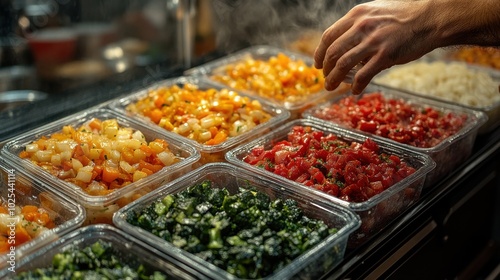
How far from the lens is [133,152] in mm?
2473

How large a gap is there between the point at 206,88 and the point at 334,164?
112 centimetres

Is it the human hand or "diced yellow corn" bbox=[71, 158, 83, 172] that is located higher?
the human hand

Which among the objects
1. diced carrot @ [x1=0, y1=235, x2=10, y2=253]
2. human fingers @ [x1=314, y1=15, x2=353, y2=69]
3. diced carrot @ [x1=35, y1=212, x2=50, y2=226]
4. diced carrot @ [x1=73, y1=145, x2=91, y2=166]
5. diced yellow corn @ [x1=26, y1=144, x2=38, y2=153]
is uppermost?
A: human fingers @ [x1=314, y1=15, x2=353, y2=69]

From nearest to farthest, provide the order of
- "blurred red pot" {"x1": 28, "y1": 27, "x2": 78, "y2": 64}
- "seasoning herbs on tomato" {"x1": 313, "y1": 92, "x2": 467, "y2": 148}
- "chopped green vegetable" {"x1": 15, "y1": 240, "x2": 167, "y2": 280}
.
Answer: "chopped green vegetable" {"x1": 15, "y1": 240, "x2": 167, "y2": 280}
"seasoning herbs on tomato" {"x1": 313, "y1": 92, "x2": 467, "y2": 148}
"blurred red pot" {"x1": 28, "y1": 27, "x2": 78, "y2": 64}

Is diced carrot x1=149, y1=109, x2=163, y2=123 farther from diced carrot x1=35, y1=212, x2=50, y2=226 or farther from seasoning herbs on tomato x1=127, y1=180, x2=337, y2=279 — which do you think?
diced carrot x1=35, y1=212, x2=50, y2=226

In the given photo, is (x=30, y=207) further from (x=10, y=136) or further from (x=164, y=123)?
(x=164, y=123)

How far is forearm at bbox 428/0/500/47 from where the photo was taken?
2365 mm

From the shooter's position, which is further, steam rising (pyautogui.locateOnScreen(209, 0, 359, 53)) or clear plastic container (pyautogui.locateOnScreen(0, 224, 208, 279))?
steam rising (pyautogui.locateOnScreen(209, 0, 359, 53))

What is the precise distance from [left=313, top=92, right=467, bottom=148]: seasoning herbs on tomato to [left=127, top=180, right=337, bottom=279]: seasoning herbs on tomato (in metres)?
0.82

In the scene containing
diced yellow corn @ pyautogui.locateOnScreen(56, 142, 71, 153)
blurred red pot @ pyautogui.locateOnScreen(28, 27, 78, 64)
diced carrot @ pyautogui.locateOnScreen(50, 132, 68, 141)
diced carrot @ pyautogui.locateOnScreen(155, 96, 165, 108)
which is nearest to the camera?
diced yellow corn @ pyautogui.locateOnScreen(56, 142, 71, 153)

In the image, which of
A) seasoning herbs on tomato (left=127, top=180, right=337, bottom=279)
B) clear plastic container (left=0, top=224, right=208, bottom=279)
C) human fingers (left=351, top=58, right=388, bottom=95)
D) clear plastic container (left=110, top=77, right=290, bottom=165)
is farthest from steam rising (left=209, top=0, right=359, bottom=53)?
clear plastic container (left=0, top=224, right=208, bottom=279)

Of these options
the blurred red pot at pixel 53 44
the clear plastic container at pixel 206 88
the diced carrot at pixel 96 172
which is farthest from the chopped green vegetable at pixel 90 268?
the blurred red pot at pixel 53 44

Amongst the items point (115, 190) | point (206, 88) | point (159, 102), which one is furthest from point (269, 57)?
point (115, 190)

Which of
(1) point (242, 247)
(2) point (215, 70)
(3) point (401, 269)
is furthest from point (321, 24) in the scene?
(1) point (242, 247)
